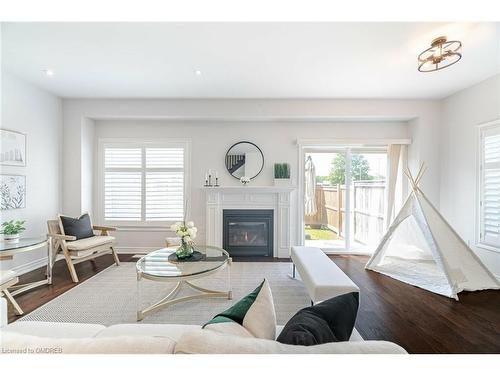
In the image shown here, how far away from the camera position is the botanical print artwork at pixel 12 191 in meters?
2.99

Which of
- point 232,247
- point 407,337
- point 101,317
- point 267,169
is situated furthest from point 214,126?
point 407,337

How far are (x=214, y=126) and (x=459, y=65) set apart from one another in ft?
11.9

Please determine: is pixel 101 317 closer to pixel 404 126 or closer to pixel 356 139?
pixel 356 139

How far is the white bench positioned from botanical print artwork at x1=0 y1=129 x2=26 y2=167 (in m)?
4.07

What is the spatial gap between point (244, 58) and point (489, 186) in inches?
150

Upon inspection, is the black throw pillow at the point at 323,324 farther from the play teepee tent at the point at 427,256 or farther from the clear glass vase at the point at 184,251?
the play teepee tent at the point at 427,256

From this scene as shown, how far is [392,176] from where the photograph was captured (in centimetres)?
423

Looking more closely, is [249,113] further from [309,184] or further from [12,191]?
[12,191]

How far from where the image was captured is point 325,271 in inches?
90.9

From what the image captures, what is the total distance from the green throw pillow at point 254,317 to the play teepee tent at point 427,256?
278 centimetres

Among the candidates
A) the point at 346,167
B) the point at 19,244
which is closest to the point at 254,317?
the point at 19,244

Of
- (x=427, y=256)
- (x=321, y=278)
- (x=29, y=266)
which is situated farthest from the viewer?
(x=427, y=256)
